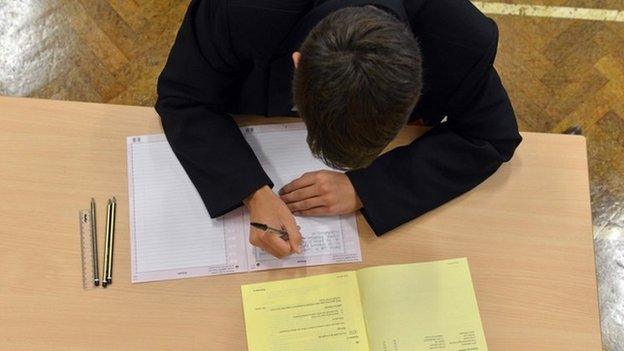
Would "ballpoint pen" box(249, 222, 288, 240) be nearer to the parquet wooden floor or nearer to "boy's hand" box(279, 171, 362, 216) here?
"boy's hand" box(279, 171, 362, 216)

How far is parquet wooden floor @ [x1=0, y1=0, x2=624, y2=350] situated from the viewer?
164 centimetres

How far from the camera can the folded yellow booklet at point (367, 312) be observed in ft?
2.84

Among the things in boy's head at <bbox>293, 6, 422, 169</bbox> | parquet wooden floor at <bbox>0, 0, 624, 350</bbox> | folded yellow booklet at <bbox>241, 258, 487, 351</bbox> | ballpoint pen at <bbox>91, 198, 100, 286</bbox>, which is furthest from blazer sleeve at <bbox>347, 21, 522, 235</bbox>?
parquet wooden floor at <bbox>0, 0, 624, 350</bbox>

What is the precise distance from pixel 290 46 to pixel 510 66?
112 centimetres

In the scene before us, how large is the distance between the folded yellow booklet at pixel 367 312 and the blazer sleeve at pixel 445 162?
11cm

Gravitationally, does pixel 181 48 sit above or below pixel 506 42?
below

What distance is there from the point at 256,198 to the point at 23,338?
408mm

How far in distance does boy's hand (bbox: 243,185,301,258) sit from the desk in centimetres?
5

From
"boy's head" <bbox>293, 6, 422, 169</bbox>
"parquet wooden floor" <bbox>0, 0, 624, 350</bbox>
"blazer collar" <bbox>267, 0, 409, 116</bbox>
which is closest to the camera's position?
"boy's head" <bbox>293, 6, 422, 169</bbox>

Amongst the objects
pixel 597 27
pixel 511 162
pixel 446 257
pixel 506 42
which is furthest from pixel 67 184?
pixel 597 27

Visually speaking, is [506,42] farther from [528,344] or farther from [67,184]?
[67,184]

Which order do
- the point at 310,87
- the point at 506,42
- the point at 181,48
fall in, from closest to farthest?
the point at 310,87 < the point at 181,48 < the point at 506,42

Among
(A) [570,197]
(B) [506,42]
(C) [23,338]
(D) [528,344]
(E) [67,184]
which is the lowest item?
(D) [528,344]

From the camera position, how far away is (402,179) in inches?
38.5
